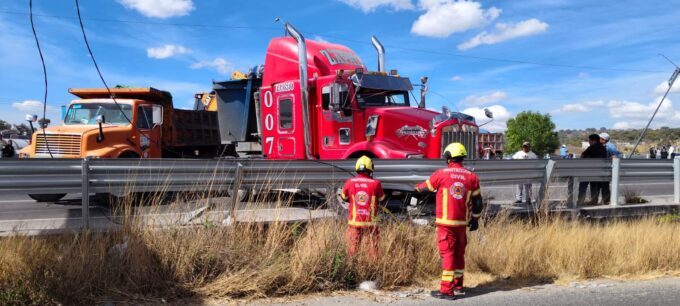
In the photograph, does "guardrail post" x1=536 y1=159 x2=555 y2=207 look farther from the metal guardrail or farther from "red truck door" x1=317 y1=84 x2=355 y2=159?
"red truck door" x1=317 y1=84 x2=355 y2=159

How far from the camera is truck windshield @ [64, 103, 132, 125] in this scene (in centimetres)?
1085

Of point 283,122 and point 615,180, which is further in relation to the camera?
point 283,122

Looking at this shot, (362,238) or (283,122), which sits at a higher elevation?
(283,122)

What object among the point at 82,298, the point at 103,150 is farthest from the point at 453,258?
the point at 103,150

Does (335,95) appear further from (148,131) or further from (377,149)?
(148,131)

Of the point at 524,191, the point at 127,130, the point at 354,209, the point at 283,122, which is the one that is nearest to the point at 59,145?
the point at 127,130

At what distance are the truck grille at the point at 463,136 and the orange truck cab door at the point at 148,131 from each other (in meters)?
6.28

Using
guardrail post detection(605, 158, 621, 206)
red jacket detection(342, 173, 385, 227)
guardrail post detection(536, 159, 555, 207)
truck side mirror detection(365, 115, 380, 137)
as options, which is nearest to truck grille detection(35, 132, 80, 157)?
truck side mirror detection(365, 115, 380, 137)

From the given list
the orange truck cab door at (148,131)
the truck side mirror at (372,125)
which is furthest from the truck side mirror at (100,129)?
the truck side mirror at (372,125)

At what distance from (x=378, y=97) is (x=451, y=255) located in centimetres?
521

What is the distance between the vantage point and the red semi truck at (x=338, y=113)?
9.11 metres

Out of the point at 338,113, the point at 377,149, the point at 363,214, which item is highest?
the point at 338,113

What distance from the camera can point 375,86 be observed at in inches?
387

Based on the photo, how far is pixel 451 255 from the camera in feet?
17.1
